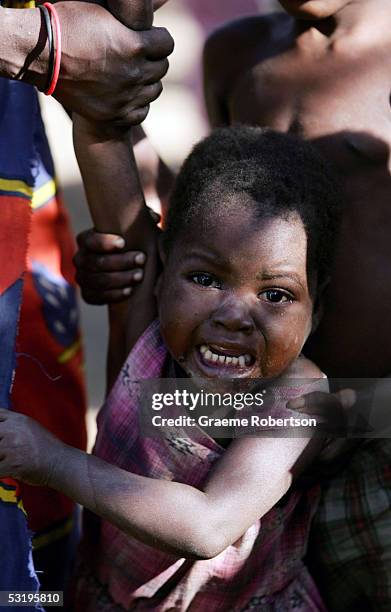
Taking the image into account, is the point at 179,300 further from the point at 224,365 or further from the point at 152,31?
the point at 152,31

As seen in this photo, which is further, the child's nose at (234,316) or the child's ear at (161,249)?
the child's ear at (161,249)

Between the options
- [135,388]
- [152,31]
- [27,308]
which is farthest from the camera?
[27,308]

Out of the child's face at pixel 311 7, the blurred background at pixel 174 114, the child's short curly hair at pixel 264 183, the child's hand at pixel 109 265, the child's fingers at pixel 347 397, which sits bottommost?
the blurred background at pixel 174 114

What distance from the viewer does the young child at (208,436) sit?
1.65 metres

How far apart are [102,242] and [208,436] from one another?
445mm

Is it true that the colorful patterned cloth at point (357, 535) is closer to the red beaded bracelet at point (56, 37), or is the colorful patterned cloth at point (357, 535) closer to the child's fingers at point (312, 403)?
the child's fingers at point (312, 403)

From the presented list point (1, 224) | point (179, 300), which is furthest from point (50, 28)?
point (179, 300)

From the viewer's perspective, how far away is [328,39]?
210cm


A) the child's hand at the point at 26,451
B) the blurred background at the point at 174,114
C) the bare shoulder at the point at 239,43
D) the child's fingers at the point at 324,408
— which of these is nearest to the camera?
the child's hand at the point at 26,451

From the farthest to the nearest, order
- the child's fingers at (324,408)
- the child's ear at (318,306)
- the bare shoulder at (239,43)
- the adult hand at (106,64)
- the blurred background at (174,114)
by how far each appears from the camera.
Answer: the blurred background at (174,114) < the bare shoulder at (239,43) < the child's ear at (318,306) < the child's fingers at (324,408) < the adult hand at (106,64)

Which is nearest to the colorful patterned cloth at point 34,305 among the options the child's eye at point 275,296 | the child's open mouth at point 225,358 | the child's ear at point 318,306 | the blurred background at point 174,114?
the child's open mouth at point 225,358

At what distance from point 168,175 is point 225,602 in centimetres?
91

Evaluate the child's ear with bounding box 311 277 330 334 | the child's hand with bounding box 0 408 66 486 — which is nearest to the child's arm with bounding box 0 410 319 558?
the child's hand with bounding box 0 408 66 486

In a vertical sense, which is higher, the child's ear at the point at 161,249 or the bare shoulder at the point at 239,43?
the bare shoulder at the point at 239,43
